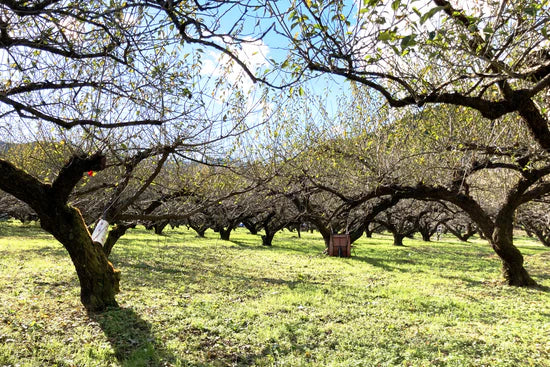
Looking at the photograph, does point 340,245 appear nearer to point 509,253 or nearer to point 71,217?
point 509,253

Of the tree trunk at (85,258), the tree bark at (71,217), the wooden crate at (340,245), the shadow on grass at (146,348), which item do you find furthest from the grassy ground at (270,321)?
the wooden crate at (340,245)

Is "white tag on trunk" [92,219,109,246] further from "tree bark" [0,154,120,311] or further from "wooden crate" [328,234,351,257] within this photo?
"wooden crate" [328,234,351,257]

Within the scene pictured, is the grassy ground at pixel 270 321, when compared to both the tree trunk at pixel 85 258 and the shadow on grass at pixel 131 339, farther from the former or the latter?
the tree trunk at pixel 85 258

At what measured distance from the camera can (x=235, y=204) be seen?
49.4 ft

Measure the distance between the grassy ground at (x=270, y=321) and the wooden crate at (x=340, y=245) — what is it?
5.71 m

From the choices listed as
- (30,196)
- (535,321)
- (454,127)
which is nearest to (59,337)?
(30,196)

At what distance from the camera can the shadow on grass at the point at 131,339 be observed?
500 centimetres

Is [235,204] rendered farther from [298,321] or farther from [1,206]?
[1,206]

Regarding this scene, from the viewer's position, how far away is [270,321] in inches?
271

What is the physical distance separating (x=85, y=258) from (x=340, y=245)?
44.9 feet

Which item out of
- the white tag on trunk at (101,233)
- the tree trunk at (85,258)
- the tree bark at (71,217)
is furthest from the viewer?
the white tag on trunk at (101,233)

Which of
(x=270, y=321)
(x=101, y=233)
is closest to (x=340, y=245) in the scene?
(x=270, y=321)

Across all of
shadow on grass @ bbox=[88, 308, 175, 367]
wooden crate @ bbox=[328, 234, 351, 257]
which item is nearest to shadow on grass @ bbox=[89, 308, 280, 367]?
shadow on grass @ bbox=[88, 308, 175, 367]

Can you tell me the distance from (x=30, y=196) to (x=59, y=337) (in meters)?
2.36
